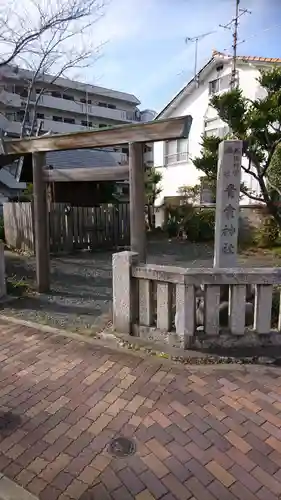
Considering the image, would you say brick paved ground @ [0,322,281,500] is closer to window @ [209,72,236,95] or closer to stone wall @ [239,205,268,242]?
stone wall @ [239,205,268,242]

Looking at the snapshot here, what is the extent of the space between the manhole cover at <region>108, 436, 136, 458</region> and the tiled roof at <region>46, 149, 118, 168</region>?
1159 centimetres

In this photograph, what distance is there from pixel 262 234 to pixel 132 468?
11.9 meters

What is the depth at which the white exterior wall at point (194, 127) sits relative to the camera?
15102 millimetres

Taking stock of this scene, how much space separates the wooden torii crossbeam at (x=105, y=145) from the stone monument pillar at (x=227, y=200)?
0.68 metres

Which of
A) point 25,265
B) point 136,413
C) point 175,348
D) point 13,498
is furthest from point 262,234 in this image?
point 13,498

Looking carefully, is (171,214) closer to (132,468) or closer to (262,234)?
(262,234)

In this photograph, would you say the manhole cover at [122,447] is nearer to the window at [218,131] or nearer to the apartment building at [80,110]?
the window at [218,131]

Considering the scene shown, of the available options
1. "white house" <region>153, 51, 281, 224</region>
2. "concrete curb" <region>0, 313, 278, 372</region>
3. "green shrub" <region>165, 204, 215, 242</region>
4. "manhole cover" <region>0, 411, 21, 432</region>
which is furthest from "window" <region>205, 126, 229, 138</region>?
"manhole cover" <region>0, 411, 21, 432</region>

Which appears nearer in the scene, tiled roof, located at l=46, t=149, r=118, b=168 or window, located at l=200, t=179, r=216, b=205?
tiled roof, located at l=46, t=149, r=118, b=168

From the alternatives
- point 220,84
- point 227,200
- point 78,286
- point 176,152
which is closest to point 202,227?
point 176,152

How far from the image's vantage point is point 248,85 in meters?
14.9

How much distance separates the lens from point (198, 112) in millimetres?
17547

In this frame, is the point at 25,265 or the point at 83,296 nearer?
the point at 83,296

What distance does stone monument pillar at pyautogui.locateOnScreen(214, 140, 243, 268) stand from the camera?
417 cm
